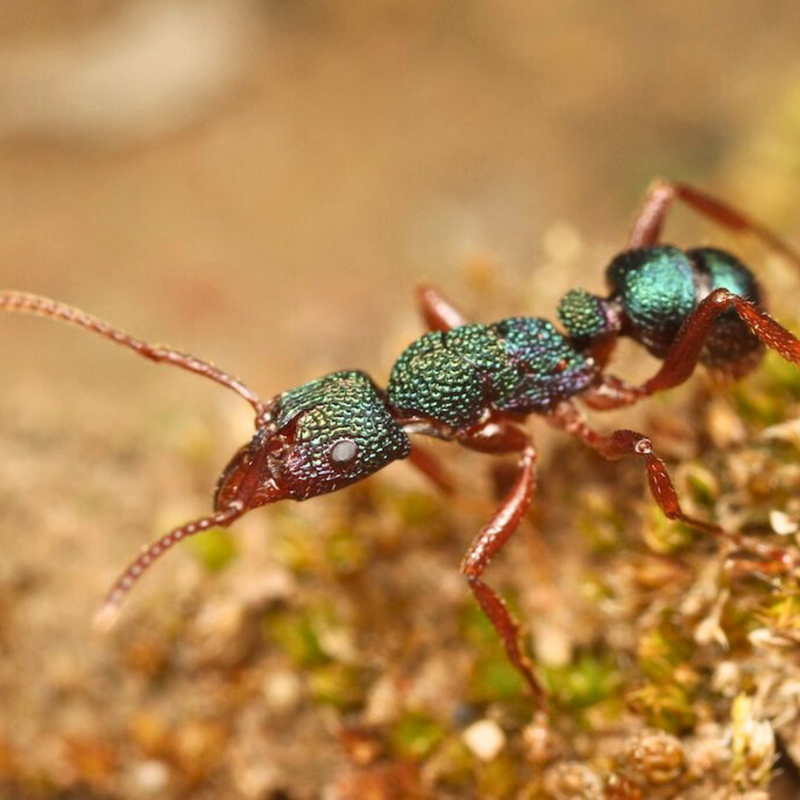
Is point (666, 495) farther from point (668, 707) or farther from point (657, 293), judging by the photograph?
point (657, 293)

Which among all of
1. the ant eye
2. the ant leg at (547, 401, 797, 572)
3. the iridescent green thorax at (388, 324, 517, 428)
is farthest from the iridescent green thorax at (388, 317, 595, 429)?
the ant leg at (547, 401, 797, 572)

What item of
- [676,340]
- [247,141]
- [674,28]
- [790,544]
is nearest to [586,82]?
[674,28]

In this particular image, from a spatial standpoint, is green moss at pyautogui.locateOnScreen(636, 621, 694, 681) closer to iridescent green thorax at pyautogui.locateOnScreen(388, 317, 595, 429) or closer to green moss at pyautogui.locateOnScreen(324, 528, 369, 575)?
iridescent green thorax at pyautogui.locateOnScreen(388, 317, 595, 429)

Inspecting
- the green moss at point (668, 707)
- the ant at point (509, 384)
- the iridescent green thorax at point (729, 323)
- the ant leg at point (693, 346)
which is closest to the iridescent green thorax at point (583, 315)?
the ant at point (509, 384)

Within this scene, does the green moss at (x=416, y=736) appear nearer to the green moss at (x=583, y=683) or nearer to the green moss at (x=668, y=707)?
the green moss at (x=583, y=683)

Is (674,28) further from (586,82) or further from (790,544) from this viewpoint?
(790,544)

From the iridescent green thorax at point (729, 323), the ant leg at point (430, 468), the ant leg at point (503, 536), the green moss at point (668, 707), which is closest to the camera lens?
the green moss at point (668, 707)
